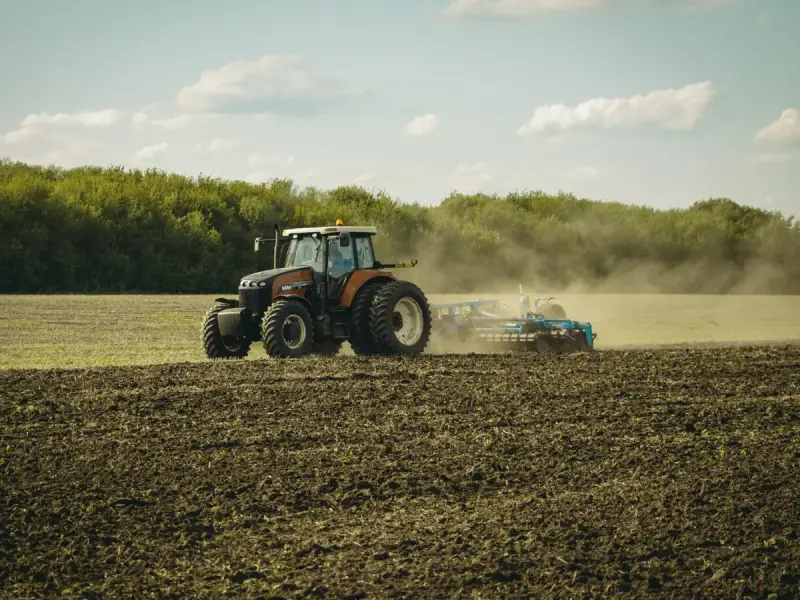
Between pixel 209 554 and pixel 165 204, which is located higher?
pixel 165 204

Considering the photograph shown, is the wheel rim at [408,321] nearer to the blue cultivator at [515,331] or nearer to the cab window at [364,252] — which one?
the cab window at [364,252]

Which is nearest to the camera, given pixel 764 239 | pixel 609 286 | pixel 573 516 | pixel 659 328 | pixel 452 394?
pixel 573 516

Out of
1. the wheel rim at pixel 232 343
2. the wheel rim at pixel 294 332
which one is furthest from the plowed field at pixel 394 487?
the wheel rim at pixel 232 343

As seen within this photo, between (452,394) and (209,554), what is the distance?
6773 mm

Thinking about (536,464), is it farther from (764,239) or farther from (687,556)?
(764,239)

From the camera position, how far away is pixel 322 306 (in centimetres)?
1695

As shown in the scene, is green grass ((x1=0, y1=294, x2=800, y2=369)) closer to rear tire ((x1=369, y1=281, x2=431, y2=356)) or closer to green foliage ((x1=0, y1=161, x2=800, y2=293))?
rear tire ((x1=369, y1=281, x2=431, y2=356))

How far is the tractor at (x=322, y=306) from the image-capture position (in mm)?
16578

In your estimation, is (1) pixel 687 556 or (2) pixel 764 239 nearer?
(1) pixel 687 556

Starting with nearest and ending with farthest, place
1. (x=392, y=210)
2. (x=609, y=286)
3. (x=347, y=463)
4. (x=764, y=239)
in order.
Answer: (x=347, y=463), (x=609, y=286), (x=764, y=239), (x=392, y=210)

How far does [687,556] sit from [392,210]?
54.9 meters

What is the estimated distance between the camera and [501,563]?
22.8 ft

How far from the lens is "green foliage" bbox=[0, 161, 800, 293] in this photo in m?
49.2

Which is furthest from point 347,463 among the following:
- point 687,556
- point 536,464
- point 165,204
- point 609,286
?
point 165,204
